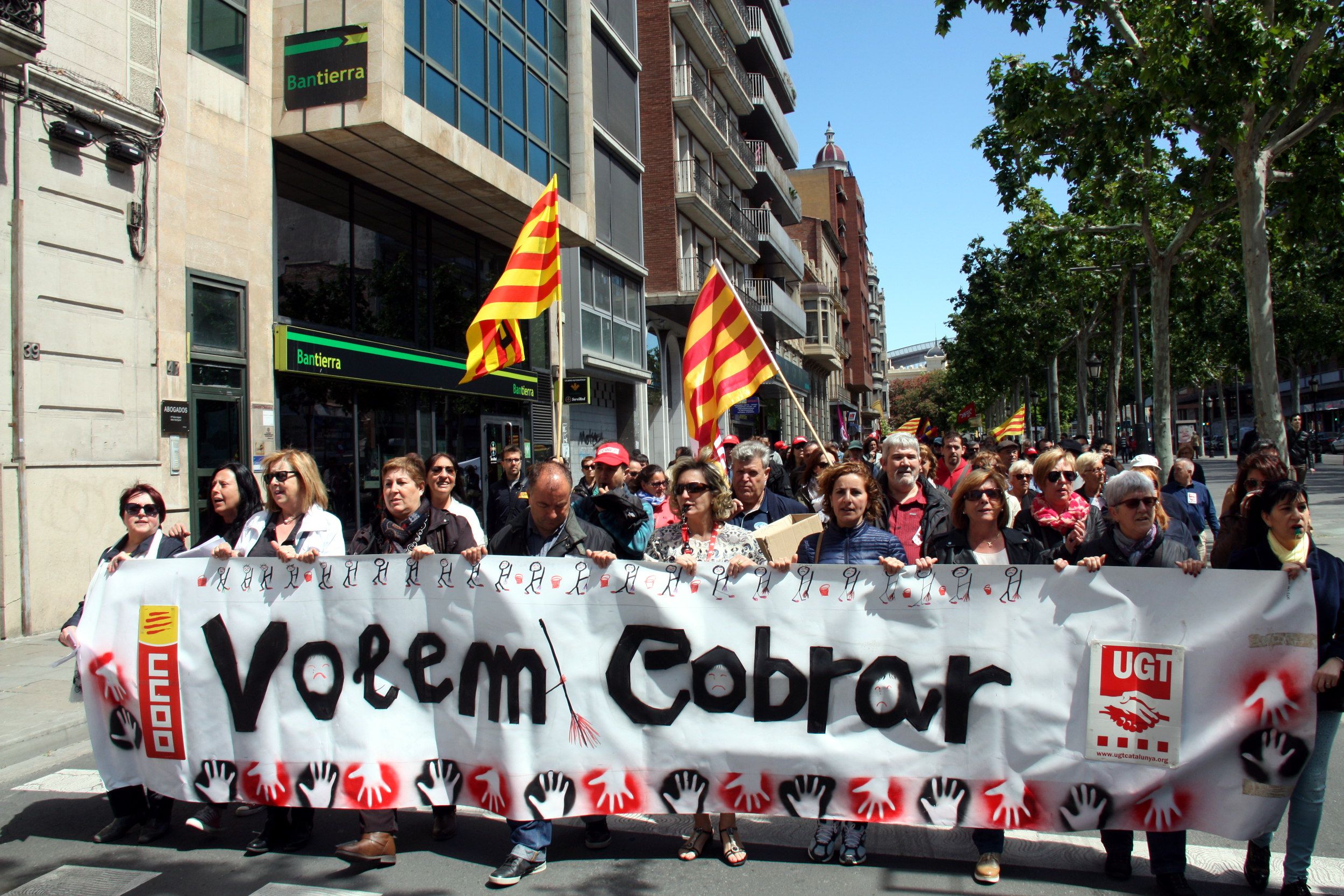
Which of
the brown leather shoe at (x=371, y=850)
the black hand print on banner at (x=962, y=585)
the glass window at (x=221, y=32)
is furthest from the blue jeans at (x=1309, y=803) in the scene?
the glass window at (x=221, y=32)

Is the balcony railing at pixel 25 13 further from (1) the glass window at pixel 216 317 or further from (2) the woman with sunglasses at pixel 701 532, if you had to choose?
(2) the woman with sunglasses at pixel 701 532

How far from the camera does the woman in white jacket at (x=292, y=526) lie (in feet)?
15.1

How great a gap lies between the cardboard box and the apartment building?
2256 cm

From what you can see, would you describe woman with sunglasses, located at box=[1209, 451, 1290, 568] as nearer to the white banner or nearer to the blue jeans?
the white banner

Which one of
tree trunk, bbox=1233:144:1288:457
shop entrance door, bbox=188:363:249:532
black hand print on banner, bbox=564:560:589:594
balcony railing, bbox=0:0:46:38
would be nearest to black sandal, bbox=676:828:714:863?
black hand print on banner, bbox=564:560:589:594

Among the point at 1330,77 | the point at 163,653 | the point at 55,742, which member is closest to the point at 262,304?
the point at 55,742

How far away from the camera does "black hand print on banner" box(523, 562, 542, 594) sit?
14.8ft

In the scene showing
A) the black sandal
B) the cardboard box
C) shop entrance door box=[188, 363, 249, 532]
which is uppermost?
shop entrance door box=[188, 363, 249, 532]

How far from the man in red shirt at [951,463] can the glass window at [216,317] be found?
855 cm

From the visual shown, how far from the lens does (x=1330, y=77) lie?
40.9 ft

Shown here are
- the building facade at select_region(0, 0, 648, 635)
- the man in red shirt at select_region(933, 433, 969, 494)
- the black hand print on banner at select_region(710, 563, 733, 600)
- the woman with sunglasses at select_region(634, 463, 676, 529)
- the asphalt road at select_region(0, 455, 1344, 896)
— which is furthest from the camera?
the building facade at select_region(0, 0, 648, 635)

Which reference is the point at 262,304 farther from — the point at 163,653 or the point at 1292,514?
the point at 1292,514

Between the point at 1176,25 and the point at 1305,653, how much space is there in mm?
11103

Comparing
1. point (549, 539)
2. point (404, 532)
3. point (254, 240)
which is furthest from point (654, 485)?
point (254, 240)
